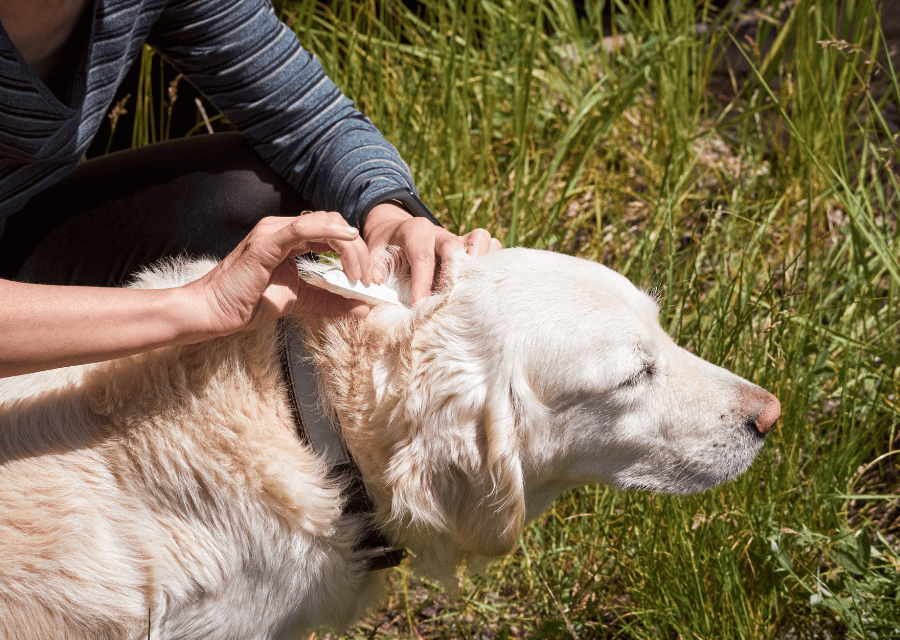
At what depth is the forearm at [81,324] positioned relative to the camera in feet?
4.17

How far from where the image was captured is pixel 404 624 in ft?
7.36

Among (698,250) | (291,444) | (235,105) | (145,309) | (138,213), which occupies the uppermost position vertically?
(235,105)

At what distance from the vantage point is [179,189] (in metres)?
2.24

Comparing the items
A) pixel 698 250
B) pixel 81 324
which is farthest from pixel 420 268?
pixel 698 250

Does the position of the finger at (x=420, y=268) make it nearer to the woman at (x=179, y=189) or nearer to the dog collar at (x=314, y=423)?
the woman at (x=179, y=189)

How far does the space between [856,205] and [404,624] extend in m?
1.98

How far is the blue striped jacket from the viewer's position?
178cm

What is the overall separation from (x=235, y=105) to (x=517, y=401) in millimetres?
1352

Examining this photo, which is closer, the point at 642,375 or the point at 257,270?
the point at 257,270

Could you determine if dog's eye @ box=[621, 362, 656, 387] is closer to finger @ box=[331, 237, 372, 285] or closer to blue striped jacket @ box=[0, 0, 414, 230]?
finger @ box=[331, 237, 372, 285]

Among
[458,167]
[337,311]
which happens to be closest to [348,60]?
[458,167]

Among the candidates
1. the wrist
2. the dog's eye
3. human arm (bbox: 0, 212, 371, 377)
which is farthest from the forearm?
the dog's eye

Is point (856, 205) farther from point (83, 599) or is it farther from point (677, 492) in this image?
point (83, 599)

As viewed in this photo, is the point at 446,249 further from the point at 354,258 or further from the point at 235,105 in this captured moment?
the point at 235,105
